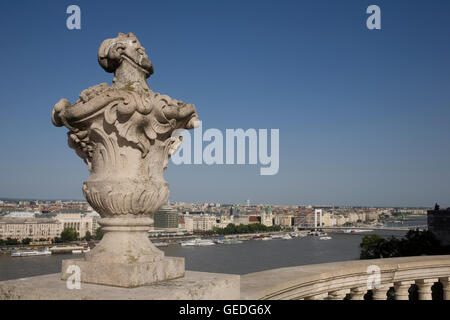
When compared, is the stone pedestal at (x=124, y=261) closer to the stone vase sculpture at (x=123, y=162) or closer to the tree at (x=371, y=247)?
the stone vase sculpture at (x=123, y=162)

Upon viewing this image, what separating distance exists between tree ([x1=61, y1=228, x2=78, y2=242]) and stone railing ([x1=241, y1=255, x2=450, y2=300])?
90096mm

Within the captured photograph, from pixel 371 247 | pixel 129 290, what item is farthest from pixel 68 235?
pixel 129 290

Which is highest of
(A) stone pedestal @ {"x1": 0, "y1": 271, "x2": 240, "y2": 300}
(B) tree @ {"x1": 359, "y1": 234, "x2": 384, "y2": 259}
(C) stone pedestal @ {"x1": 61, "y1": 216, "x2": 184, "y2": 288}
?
(C) stone pedestal @ {"x1": 61, "y1": 216, "x2": 184, "y2": 288}

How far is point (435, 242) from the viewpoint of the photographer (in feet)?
91.9

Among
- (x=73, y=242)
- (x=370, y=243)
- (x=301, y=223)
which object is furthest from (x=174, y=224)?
(x=370, y=243)

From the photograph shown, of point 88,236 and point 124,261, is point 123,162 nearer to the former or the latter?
point 124,261

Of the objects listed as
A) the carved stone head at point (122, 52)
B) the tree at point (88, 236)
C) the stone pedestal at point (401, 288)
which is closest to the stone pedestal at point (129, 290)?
the carved stone head at point (122, 52)

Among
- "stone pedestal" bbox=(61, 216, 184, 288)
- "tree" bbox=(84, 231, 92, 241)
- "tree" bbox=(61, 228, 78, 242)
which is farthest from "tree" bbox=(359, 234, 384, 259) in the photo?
"tree" bbox=(84, 231, 92, 241)

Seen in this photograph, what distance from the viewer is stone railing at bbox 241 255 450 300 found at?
3.19 metres

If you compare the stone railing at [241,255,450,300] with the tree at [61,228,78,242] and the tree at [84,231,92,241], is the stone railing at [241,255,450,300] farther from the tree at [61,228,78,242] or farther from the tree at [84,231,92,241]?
the tree at [84,231,92,241]

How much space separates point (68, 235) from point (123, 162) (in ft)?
299

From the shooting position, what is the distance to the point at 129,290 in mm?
2393
